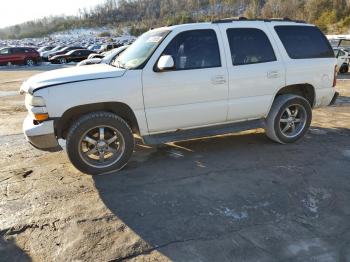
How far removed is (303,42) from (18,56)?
98.7ft

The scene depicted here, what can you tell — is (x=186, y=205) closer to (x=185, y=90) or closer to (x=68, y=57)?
(x=185, y=90)

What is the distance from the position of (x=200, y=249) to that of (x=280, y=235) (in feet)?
2.63

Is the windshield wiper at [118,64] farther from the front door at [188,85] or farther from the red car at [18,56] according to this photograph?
the red car at [18,56]

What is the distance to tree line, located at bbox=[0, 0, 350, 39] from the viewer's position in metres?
63.3

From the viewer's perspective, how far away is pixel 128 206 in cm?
409

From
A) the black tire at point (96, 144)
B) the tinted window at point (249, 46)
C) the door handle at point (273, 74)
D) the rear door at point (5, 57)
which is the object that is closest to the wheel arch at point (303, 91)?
the door handle at point (273, 74)

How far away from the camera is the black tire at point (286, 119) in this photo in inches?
234

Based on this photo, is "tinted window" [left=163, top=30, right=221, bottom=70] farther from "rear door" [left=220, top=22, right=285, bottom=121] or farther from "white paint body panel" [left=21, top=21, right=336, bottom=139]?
"rear door" [left=220, top=22, right=285, bottom=121]

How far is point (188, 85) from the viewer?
5.07m

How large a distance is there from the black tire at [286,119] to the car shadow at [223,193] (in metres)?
0.16

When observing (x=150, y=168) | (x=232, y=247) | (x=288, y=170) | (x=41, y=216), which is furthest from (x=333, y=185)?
(x=41, y=216)

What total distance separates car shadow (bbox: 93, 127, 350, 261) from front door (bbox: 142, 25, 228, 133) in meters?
0.69

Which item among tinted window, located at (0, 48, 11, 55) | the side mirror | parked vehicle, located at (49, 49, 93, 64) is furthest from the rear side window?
tinted window, located at (0, 48, 11, 55)

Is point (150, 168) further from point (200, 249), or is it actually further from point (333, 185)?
point (333, 185)
